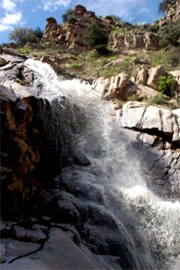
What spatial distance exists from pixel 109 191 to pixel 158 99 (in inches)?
280

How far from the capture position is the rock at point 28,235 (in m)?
5.96

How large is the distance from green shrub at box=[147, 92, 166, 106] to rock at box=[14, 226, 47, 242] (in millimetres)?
9761

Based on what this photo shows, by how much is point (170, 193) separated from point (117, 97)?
6.02 metres

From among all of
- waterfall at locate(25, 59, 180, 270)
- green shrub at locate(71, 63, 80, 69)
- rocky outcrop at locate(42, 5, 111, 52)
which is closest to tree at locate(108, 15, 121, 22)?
rocky outcrop at locate(42, 5, 111, 52)

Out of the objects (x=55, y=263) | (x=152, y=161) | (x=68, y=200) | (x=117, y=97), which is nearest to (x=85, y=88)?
(x=117, y=97)

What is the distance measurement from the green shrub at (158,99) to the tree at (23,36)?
15.6 m

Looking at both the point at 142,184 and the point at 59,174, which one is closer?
Answer: the point at 59,174

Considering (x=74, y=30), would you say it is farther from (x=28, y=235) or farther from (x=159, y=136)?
(x=28, y=235)

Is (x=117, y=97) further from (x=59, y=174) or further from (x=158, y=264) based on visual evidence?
(x=158, y=264)

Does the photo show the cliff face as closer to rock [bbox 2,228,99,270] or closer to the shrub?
the shrub

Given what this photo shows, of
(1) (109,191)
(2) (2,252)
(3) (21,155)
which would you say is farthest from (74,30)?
(2) (2,252)

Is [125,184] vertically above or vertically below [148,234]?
above

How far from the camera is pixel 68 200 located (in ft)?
26.5

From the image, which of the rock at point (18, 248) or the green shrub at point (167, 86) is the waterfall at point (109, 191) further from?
the green shrub at point (167, 86)
